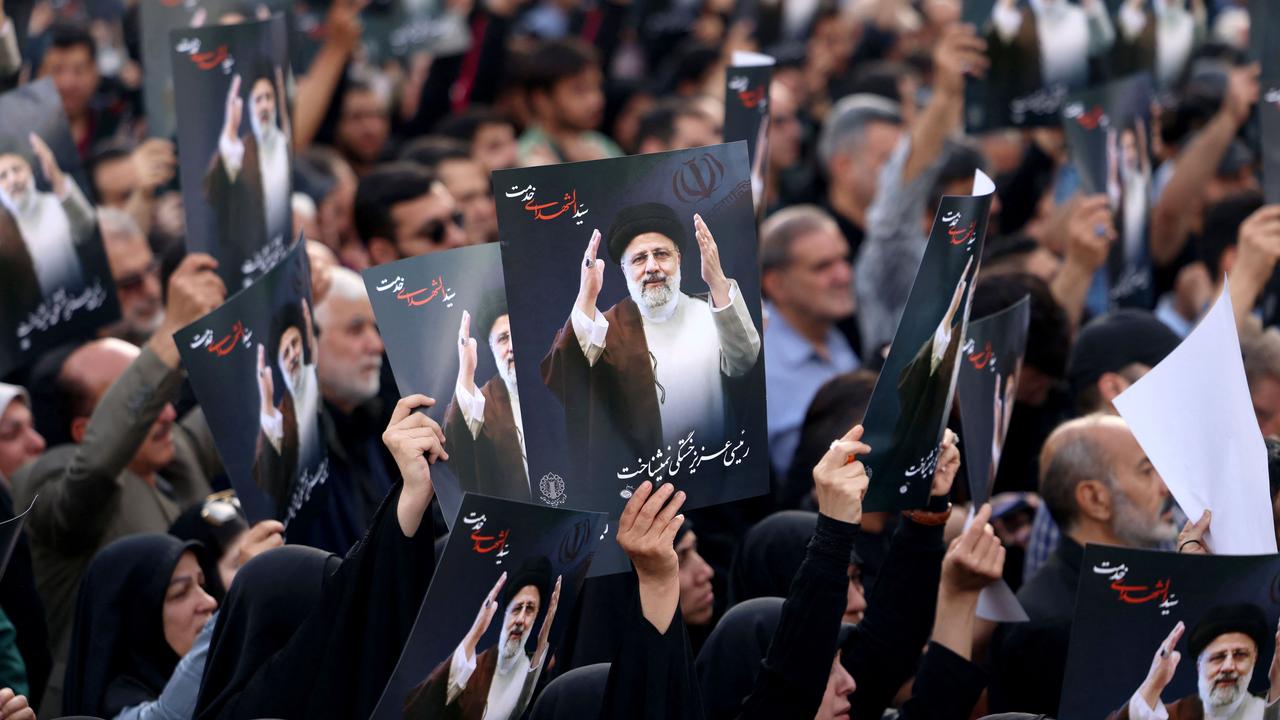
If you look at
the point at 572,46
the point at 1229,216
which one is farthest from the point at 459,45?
the point at 1229,216

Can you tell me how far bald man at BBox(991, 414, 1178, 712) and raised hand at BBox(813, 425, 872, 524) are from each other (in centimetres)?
99

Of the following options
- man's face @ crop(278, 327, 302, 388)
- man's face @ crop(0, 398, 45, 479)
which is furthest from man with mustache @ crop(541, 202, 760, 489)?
man's face @ crop(0, 398, 45, 479)

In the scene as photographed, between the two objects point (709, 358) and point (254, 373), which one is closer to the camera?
point (709, 358)

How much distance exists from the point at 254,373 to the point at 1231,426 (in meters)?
2.13

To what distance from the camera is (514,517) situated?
300cm

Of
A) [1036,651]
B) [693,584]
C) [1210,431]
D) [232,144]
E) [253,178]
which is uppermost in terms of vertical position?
[232,144]

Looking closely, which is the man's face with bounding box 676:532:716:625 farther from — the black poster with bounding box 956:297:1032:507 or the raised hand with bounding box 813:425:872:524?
the raised hand with bounding box 813:425:872:524

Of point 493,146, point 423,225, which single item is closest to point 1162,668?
point 423,225

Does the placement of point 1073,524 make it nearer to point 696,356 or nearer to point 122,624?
point 696,356

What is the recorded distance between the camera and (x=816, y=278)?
20.4 ft

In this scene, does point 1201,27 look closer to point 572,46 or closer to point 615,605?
point 572,46

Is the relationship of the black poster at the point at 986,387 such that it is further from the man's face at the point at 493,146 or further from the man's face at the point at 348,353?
the man's face at the point at 493,146

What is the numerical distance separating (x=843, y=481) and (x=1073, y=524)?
1266 mm

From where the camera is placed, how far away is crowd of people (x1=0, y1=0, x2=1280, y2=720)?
10.9 ft
